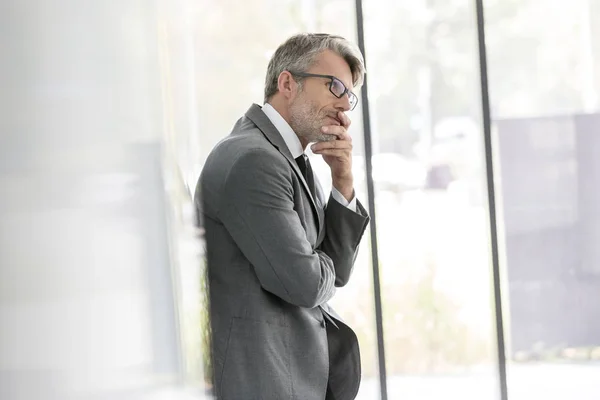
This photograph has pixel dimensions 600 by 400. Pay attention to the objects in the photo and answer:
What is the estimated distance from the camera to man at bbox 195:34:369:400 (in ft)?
4.69

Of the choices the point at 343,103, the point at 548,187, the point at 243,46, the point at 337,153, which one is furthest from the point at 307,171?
the point at 548,187

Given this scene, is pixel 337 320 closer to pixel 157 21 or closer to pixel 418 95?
pixel 157 21

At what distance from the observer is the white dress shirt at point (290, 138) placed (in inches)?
66.3

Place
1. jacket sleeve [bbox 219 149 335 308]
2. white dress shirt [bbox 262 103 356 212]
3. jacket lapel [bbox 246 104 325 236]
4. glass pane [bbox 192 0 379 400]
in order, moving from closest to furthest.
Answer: jacket sleeve [bbox 219 149 335 308] < jacket lapel [bbox 246 104 325 236] < white dress shirt [bbox 262 103 356 212] < glass pane [bbox 192 0 379 400]

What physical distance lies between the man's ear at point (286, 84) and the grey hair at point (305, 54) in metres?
0.02

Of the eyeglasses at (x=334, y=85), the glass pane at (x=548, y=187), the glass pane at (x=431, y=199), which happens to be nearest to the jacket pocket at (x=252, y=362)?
the eyeglasses at (x=334, y=85)

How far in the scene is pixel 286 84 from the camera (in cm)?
Result: 174

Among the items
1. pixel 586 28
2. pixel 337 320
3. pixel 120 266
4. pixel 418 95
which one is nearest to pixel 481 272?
pixel 418 95

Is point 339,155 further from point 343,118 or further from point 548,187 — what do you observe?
point 548,187

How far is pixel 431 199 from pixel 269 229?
247cm

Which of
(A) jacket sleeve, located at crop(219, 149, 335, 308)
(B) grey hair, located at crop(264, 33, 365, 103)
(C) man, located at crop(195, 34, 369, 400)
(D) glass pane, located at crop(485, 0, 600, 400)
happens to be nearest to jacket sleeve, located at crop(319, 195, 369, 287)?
(C) man, located at crop(195, 34, 369, 400)

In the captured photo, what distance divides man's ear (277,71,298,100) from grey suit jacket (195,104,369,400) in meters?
0.15

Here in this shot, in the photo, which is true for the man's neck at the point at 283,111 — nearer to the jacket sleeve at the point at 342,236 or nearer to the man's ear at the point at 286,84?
the man's ear at the point at 286,84

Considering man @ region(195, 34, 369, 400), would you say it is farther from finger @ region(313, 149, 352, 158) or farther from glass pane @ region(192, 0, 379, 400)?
glass pane @ region(192, 0, 379, 400)
